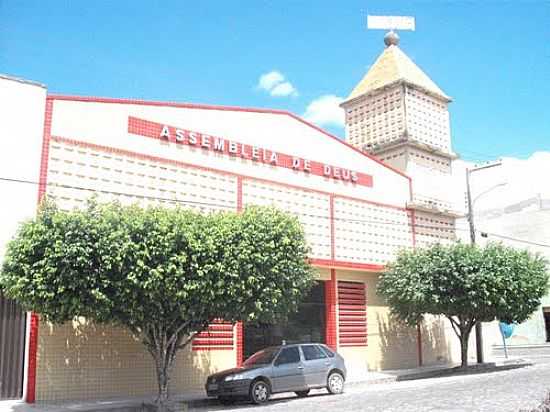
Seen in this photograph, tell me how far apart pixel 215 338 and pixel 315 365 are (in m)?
3.88

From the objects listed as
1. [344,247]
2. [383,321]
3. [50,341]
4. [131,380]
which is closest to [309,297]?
[344,247]

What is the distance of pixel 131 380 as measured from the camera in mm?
18703

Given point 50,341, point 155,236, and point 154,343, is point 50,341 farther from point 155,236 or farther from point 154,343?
point 155,236

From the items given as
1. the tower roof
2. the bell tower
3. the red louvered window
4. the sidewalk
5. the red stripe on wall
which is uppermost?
the tower roof

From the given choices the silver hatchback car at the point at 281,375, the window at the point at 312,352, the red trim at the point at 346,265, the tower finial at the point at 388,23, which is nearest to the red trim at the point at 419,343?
the red trim at the point at 346,265

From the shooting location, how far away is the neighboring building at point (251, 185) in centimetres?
1748

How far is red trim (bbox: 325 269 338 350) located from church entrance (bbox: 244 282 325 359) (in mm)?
153

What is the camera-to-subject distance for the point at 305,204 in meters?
24.0

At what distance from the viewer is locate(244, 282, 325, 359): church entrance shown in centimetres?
2227

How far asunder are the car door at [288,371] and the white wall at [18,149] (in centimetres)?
765

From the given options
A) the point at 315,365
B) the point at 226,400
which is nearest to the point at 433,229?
the point at 315,365

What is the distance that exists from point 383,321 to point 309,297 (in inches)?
167

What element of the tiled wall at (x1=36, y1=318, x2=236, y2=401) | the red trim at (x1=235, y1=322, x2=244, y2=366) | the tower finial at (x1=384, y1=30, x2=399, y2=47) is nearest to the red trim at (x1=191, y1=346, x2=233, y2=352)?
the tiled wall at (x1=36, y1=318, x2=236, y2=401)

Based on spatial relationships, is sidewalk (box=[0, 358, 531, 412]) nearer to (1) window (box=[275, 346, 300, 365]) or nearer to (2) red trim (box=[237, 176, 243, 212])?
(1) window (box=[275, 346, 300, 365])
